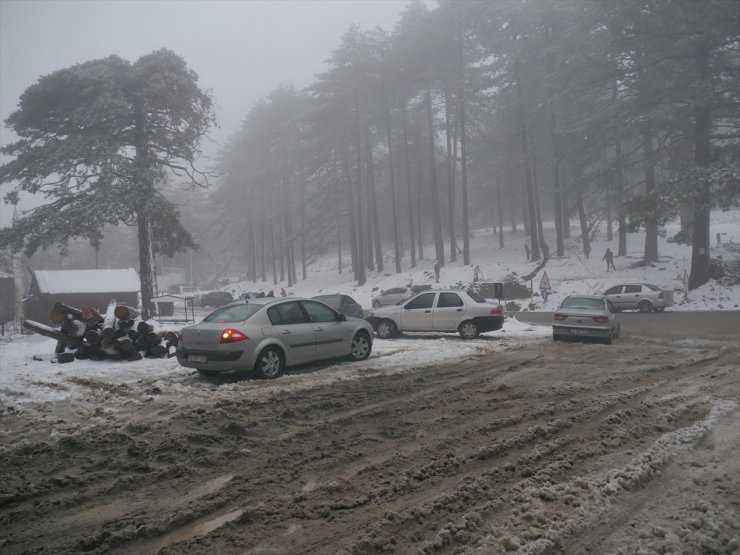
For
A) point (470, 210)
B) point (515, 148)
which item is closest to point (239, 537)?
point (515, 148)

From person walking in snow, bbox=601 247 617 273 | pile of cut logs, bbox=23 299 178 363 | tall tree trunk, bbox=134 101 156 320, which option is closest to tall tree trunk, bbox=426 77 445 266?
person walking in snow, bbox=601 247 617 273

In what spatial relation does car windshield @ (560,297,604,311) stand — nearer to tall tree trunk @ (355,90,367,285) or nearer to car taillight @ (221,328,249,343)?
car taillight @ (221,328,249,343)

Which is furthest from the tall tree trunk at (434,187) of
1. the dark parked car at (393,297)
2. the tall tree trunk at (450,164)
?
the dark parked car at (393,297)

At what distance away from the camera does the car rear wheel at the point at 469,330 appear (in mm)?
15648

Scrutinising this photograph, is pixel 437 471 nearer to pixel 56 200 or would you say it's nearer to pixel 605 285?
pixel 56 200

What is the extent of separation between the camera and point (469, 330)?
1574cm

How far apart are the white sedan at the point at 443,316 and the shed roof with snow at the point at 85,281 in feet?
91.2

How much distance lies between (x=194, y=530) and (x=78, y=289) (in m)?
37.6

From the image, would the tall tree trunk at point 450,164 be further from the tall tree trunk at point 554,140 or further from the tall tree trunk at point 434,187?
the tall tree trunk at point 554,140

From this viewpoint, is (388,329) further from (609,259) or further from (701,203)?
(609,259)

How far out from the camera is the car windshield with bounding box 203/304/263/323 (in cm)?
945

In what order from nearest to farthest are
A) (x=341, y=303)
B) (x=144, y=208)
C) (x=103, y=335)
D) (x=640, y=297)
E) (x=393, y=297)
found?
(x=103, y=335)
(x=341, y=303)
(x=144, y=208)
(x=640, y=297)
(x=393, y=297)

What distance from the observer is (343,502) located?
394 centimetres

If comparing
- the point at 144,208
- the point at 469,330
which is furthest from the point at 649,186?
the point at 144,208
